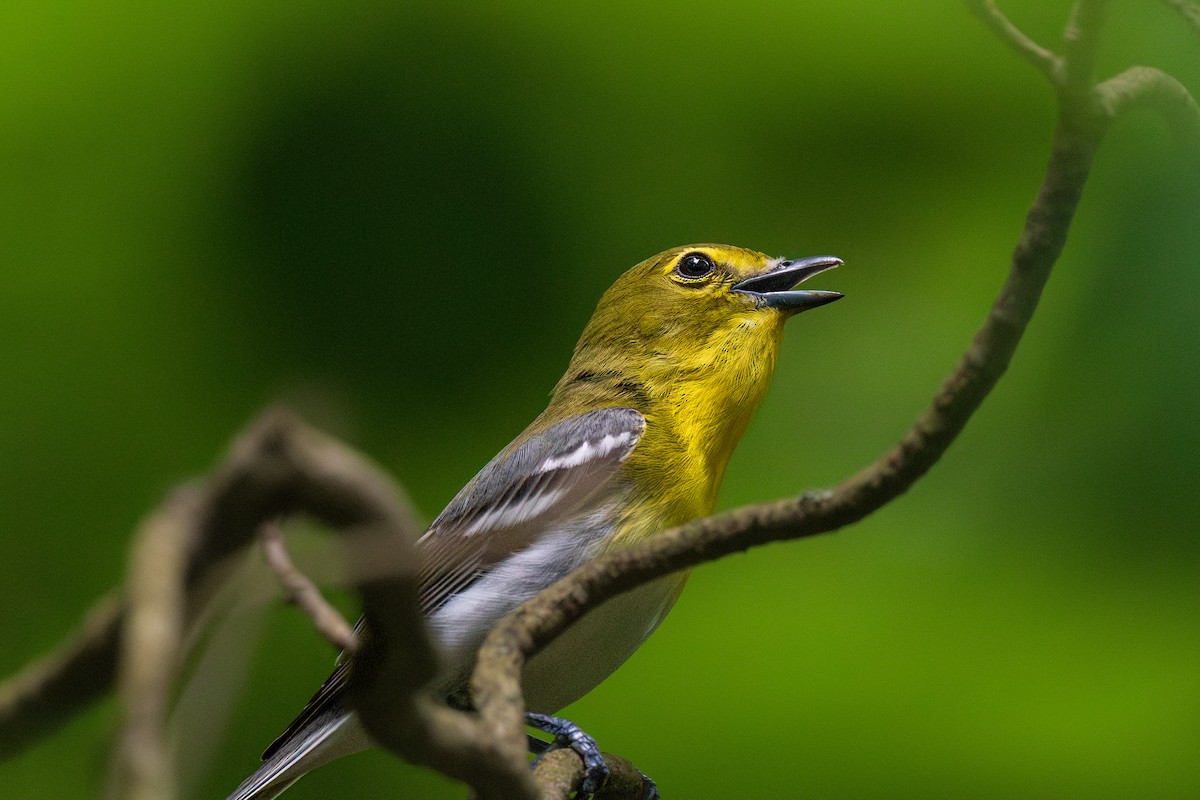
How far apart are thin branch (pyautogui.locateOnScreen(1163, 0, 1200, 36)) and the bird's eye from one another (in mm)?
1587

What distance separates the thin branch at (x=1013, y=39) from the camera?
97 cm

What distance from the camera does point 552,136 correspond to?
2.77 metres

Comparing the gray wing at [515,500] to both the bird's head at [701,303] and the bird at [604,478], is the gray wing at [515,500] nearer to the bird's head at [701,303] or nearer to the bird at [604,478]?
the bird at [604,478]

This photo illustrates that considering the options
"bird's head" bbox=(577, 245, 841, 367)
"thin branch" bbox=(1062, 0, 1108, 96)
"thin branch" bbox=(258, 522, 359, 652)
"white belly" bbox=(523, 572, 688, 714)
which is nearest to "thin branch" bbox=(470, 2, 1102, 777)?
"thin branch" bbox=(1062, 0, 1108, 96)

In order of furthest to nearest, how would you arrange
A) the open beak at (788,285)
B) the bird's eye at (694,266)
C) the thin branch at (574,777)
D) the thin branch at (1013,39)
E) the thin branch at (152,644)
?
the bird's eye at (694,266)
the open beak at (788,285)
the thin branch at (574,777)
the thin branch at (1013,39)
the thin branch at (152,644)

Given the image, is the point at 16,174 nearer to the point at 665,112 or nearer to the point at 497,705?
the point at 665,112

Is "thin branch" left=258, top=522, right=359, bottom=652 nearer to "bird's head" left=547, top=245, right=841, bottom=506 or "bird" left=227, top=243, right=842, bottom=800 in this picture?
"bird" left=227, top=243, right=842, bottom=800

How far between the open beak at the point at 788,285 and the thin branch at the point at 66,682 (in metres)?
1.90

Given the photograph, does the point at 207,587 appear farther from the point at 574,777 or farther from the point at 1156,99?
the point at 574,777

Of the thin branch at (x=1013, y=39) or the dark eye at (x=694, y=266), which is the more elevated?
the thin branch at (x=1013, y=39)

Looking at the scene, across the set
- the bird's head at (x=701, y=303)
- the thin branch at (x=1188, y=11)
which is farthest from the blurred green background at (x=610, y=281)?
the thin branch at (x=1188, y=11)

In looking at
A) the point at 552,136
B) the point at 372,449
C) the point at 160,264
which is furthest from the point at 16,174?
the point at 552,136

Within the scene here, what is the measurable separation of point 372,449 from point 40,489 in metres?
0.72

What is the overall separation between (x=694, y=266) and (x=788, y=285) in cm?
24
